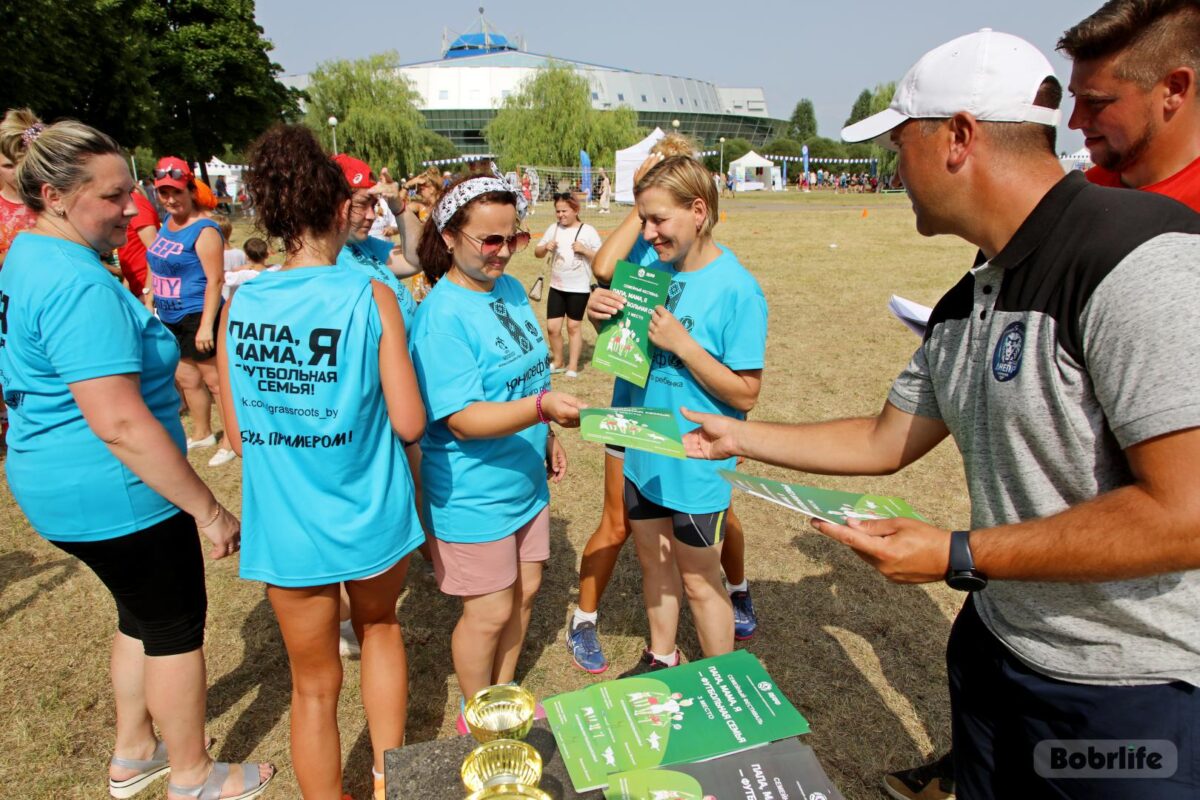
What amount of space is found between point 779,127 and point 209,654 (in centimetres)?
12482

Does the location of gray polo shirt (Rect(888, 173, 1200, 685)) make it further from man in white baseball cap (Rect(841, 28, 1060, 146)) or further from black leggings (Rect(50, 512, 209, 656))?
black leggings (Rect(50, 512, 209, 656))

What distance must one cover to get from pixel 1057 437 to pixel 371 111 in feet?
173

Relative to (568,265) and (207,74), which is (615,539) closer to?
(568,265)

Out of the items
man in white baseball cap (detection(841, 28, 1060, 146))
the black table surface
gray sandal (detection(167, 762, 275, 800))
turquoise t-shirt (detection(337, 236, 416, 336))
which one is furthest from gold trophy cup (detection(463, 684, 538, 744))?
turquoise t-shirt (detection(337, 236, 416, 336))

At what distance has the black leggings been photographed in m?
2.24

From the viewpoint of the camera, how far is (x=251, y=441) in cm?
211

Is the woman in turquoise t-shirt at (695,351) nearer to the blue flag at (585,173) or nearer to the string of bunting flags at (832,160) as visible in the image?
the blue flag at (585,173)

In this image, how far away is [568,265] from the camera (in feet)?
23.7

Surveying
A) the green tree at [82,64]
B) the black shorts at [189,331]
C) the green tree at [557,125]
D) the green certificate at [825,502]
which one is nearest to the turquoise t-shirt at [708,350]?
the green certificate at [825,502]

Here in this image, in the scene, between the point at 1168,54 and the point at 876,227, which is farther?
the point at 876,227

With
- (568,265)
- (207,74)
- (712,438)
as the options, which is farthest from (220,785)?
(207,74)

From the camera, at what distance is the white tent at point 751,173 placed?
58688 mm

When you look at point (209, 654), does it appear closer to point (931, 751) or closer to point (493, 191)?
point (493, 191)

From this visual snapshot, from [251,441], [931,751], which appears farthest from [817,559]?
[251,441]
